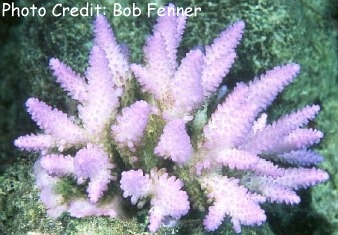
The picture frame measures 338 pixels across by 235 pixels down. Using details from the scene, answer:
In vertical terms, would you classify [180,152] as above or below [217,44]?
below

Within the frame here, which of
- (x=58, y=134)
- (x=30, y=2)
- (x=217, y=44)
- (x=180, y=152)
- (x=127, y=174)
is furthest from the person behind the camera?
(x=30, y=2)

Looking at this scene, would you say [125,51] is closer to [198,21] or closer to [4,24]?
[198,21]

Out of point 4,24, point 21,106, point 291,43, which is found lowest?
point 21,106

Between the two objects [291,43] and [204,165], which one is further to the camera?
[291,43]

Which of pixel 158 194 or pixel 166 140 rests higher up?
pixel 166 140

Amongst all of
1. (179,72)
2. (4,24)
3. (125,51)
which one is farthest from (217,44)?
(4,24)

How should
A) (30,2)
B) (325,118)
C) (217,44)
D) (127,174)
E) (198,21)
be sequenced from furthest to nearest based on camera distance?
1. (325,118)
2. (30,2)
3. (198,21)
4. (217,44)
5. (127,174)
